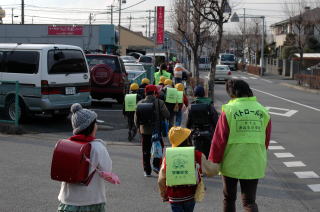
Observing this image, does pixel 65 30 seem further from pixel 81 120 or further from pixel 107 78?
pixel 81 120

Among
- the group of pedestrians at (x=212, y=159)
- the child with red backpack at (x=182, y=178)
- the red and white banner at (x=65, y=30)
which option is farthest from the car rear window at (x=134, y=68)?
the red and white banner at (x=65, y=30)

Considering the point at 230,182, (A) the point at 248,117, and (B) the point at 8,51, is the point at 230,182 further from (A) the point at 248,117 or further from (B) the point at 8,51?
(B) the point at 8,51

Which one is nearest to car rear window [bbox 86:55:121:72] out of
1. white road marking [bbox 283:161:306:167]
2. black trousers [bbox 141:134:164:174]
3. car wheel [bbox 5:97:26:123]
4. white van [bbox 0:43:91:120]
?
white van [bbox 0:43:91:120]

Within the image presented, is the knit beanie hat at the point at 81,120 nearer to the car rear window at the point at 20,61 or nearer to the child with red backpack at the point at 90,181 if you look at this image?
the child with red backpack at the point at 90,181

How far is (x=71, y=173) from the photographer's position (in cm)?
415

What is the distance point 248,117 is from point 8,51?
9.98 metres

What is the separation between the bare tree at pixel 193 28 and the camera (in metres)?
25.2

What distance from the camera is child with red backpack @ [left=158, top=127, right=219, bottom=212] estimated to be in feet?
16.1

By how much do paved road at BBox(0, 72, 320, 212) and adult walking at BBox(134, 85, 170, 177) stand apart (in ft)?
1.20

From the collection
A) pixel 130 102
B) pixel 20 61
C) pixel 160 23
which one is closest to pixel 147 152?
pixel 130 102

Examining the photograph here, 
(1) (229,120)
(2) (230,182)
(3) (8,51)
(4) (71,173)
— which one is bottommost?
(2) (230,182)

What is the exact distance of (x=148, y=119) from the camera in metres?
8.56

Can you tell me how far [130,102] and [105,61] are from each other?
743 centimetres

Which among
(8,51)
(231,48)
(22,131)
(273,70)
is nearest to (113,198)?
(22,131)
